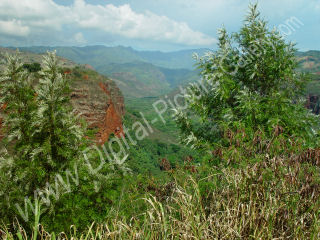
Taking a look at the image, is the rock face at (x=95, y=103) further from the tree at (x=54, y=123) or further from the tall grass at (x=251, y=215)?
the tall grass at (x=251, y=215)

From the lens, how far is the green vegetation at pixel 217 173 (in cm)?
310

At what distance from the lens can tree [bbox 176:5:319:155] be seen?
10633 millimetres

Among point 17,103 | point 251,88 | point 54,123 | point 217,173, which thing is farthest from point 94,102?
point 217,173

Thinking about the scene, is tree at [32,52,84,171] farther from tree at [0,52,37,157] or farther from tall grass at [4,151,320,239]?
tall grass at [4,151,320,239]

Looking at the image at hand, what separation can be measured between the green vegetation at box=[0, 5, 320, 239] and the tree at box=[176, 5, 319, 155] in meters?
0.05

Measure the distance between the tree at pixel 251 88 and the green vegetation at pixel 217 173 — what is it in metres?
0.05

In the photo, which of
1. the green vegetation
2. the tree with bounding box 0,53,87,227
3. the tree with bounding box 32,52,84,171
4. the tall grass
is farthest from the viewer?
the tree with bounding box 32,52,84,171

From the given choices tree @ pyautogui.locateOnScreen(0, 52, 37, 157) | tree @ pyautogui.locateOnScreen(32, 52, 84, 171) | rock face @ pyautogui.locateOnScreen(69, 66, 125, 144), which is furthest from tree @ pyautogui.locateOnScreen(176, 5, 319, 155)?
rock face @ pyautogui.locateOnScreen(69, 66, 125, 144)

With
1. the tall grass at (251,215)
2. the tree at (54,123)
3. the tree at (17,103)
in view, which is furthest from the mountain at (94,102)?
the tall grass at (251,215)

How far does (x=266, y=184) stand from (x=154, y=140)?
9325cm

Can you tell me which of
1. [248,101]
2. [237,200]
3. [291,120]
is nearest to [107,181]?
[237,200]

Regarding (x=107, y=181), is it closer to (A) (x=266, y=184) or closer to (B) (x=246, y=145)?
(B) (x=246, y=145)

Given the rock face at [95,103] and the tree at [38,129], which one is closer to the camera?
the tree at [38,129]

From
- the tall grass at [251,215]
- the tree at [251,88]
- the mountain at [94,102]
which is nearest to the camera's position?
the tall grass at [251,215]
